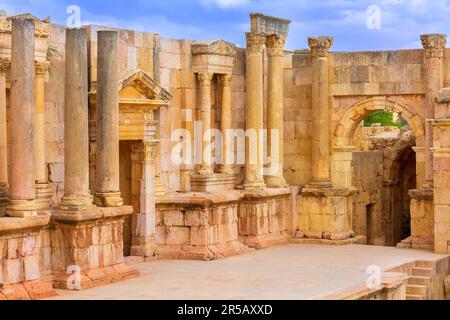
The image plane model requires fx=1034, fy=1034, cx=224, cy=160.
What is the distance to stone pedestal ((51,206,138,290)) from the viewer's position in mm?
15445

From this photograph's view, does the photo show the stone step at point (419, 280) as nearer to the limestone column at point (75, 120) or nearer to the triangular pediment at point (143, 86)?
the triangular pediment at point (143, 86)

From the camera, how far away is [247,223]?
2119cm

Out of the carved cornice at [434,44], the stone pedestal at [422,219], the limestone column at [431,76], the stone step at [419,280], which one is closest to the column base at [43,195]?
the stone step at [419,280]

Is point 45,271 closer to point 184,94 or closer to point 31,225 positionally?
point 31,225

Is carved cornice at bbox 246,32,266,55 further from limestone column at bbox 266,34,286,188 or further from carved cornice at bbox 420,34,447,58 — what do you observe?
carved cornice at bbox 420,34,447,58

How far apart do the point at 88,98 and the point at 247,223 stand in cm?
523

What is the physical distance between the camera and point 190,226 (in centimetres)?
1931

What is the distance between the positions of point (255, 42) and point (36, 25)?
6.48 metres

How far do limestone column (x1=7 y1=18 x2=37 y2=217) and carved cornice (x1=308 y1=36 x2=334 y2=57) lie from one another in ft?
29.1

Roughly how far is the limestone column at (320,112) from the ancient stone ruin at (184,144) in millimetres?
28

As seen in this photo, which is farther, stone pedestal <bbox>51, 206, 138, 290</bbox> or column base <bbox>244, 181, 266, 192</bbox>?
column base <bbox>244, 181, 266, 192</bbox>

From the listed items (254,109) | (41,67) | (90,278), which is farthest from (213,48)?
(90,278)

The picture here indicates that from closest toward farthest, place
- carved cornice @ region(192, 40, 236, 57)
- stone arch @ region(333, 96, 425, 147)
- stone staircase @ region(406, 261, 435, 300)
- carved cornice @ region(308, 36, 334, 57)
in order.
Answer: stone staircase @ region(406, 261, 435, 300), carved cornice @ region(192, 40, 236, 57), stone arch @ region(333, 96, 425, 147), carved cornice @ region(308, 36, 334, 57)

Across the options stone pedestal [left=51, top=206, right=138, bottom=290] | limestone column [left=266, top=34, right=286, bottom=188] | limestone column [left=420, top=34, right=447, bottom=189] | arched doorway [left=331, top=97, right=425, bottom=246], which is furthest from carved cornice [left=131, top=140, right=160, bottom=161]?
arched doorway [left=331, top=97, right=425, bottom=246]
